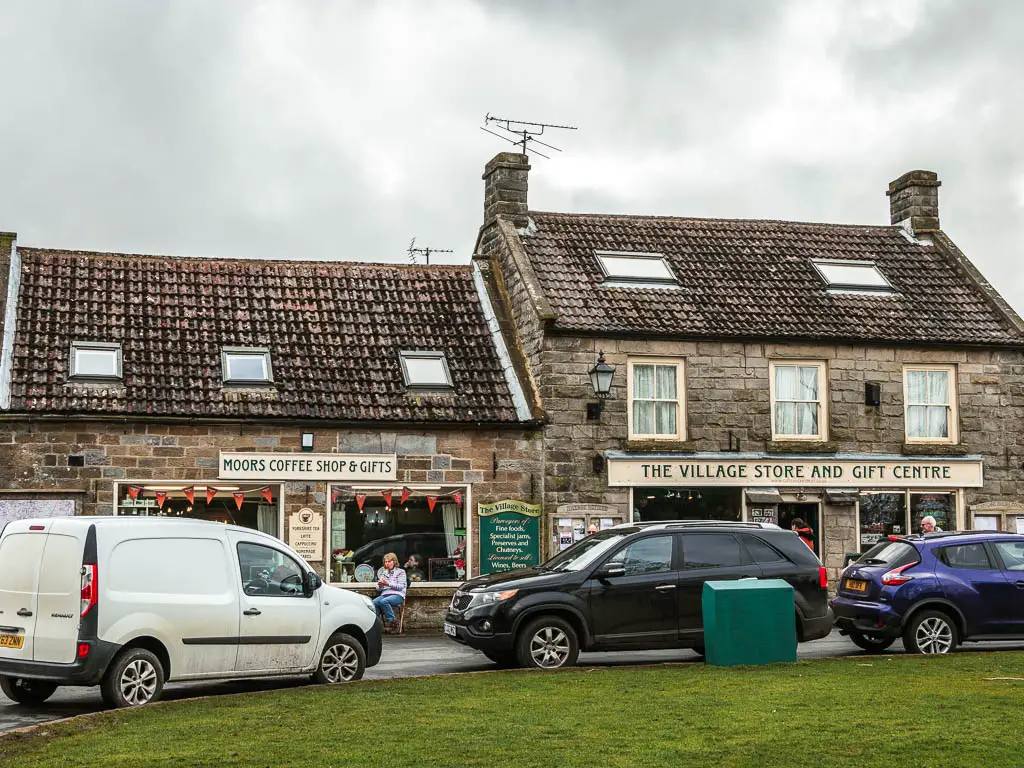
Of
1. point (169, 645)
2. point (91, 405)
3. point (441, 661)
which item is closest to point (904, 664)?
point (441, 661)

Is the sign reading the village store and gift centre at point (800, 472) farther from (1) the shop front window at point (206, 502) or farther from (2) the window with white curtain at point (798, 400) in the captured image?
(1) the shop front window at point (206, 502)

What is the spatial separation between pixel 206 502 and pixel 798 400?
426 inches

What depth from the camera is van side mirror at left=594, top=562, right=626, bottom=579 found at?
15984 mm

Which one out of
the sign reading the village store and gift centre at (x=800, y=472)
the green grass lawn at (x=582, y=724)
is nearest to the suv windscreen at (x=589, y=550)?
the green grass lawn at (x=582, y=724)

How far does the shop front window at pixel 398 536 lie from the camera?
22.8m

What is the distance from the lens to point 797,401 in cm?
2509

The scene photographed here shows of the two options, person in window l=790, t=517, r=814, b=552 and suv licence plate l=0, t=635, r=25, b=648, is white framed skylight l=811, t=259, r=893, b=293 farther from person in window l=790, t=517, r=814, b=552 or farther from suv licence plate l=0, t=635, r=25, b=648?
suv licence plate l=0, t=635, r=25, b=648

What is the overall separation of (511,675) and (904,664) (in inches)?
180

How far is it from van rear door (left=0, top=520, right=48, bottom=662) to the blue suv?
10.1 metres

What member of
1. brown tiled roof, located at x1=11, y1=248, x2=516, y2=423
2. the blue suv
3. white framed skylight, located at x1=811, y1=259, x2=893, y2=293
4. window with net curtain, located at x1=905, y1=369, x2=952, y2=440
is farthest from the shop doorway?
the blue suv

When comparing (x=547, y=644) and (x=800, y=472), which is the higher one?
(x=800, y=472)

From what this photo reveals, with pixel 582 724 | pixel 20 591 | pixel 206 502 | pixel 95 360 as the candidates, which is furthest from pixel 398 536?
pixel 582 724

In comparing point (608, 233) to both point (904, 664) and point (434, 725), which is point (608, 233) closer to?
point (904, 664)

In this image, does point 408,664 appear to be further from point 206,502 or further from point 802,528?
point 802,528
